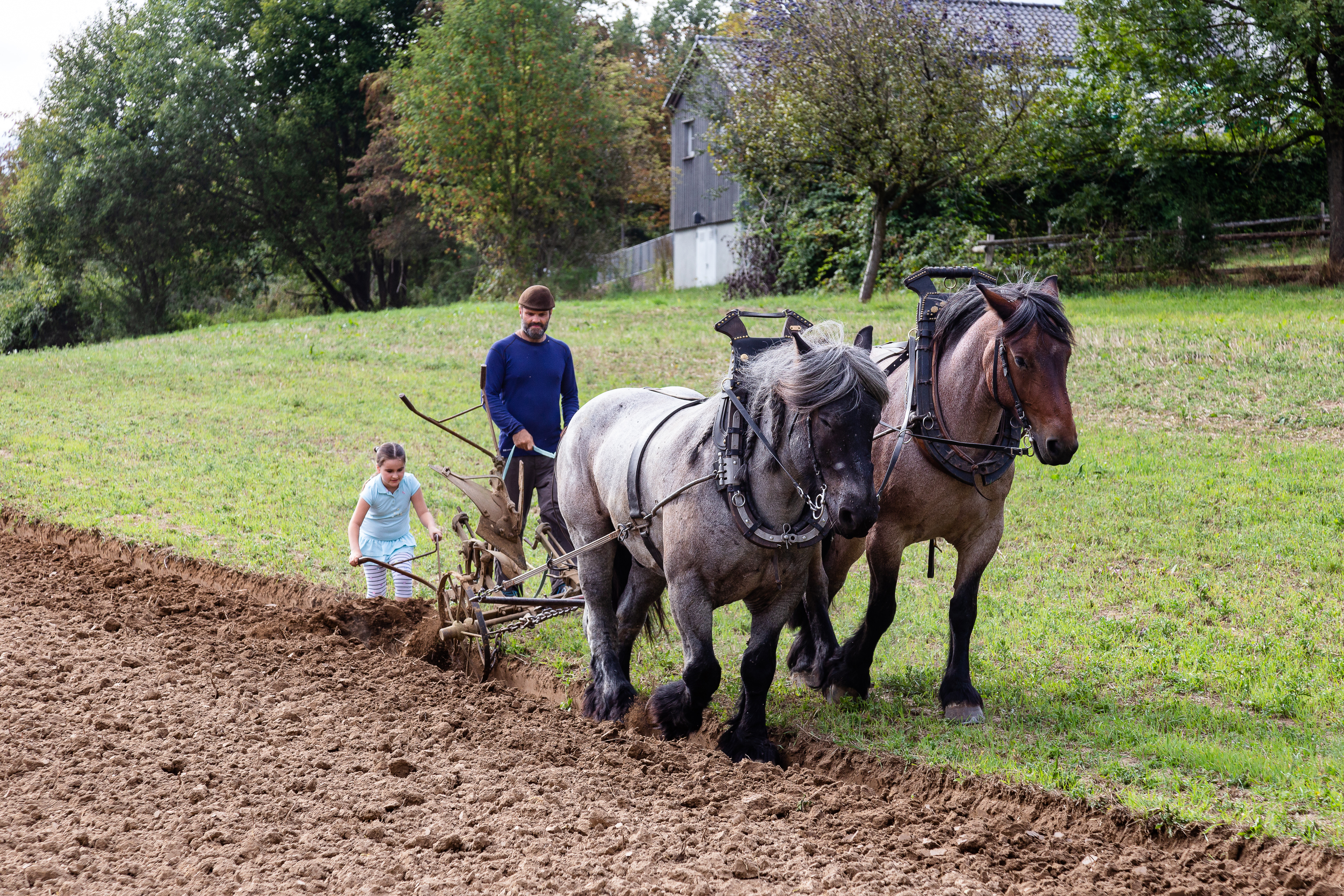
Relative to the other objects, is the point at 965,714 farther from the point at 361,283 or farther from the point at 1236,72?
the point at 361,283

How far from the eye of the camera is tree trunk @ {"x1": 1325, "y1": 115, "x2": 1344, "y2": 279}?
18297 mm

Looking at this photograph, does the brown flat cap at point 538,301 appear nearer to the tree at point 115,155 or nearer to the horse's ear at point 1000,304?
the horse's ear at point 1000,304

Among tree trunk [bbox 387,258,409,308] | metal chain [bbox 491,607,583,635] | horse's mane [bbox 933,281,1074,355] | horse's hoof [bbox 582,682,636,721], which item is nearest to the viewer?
horse's mane [bbox 933,281,1074,355]

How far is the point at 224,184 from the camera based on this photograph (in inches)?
1388

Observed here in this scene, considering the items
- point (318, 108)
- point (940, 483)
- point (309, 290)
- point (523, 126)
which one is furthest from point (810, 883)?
point (309, 290)

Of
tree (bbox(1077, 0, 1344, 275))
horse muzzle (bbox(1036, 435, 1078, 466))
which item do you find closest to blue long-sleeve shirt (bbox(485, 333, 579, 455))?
horse muzzle (bbox(1036, 435, 1078, 466))

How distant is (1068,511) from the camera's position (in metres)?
9.20

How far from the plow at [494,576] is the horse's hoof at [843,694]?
55.0 inches

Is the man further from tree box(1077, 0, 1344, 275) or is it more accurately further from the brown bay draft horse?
tree box(1077, 0, 1344, 275)

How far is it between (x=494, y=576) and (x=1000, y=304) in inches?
136

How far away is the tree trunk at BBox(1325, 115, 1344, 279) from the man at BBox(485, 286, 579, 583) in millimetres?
16234

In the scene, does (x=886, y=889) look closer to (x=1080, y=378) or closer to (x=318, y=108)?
(x=1080, y=378)

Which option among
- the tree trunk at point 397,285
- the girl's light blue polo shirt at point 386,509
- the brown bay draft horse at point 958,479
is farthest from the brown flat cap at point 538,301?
the tree trunk at point 397,285

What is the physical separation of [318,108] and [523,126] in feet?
31.9
